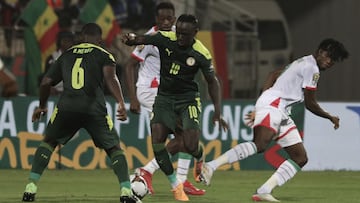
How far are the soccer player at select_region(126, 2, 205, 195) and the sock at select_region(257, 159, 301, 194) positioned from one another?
4.07 feet

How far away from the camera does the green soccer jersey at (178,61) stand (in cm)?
1406

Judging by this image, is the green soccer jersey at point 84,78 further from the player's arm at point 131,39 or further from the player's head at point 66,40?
the player's head at point 66,40

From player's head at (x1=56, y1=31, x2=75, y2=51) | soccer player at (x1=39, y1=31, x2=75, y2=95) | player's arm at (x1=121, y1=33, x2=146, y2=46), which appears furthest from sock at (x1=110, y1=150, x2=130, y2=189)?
player's head at (x1=56, y1=31, x2=75, y2=51)

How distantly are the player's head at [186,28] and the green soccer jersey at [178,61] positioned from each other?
0.14 meters

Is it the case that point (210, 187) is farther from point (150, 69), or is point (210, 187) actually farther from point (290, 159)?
point (290, 159)

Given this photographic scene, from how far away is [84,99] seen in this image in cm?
1340

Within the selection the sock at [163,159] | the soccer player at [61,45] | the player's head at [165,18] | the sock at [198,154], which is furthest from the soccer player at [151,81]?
the soccer player at [61,45]

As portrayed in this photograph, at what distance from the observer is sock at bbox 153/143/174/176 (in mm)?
13999

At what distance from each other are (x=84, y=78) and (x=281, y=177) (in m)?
2.71

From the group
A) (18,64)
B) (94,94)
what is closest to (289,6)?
(18,64)

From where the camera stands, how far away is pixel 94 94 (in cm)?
1346

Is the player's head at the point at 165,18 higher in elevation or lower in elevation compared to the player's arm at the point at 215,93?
higher

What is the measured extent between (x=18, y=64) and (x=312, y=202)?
10.4 meters

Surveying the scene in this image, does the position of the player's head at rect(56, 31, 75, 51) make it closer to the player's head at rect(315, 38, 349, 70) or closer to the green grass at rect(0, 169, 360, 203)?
the green grass at rect(0, 169, 360, 203)
